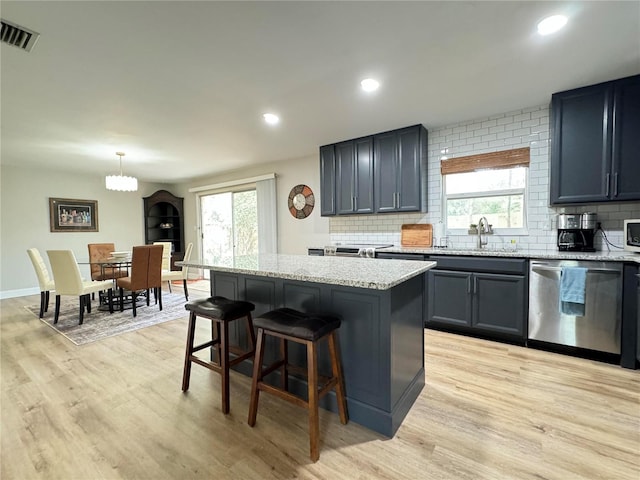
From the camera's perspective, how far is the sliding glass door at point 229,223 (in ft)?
19.9

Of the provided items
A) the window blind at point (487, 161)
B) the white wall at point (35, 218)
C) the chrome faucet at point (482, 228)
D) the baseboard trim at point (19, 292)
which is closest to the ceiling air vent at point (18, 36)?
the window blind at point (487, 161)

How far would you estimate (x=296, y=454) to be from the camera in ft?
4.91

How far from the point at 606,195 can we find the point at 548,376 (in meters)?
1.69

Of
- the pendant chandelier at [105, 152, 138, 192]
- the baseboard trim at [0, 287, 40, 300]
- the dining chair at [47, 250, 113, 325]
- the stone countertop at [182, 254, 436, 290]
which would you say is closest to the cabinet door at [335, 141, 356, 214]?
the stone countertop at [182, 254, 436, 290]

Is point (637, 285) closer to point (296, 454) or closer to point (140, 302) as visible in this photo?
point (296, 454)

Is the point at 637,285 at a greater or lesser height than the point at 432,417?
greater

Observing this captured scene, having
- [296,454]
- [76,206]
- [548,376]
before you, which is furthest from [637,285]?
[76,206]

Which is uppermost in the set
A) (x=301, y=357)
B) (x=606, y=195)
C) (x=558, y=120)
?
(x=558, y=120)

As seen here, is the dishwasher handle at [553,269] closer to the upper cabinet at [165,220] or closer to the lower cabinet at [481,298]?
the lower cabinet at [481,298]

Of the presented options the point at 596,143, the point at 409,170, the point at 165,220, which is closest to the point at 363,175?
the point at 409,170

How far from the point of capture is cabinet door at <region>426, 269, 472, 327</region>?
9.82ft

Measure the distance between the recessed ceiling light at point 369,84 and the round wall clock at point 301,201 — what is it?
2.43 metres

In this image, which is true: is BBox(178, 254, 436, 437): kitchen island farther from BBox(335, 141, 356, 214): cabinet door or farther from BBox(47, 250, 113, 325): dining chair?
BBox(47, 250, 113, 325): dining chair

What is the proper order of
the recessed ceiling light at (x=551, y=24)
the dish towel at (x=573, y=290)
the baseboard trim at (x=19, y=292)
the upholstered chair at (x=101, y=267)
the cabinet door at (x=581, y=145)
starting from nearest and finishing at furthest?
the recessed ceiling light at (x=551, y=24) < the dish towel at (x=573, y=290) < the cabinet door at (x=581, y=145) < the upholstered chair at (x=101, y=267) < the baseboard trim at (x=19, y=292)
